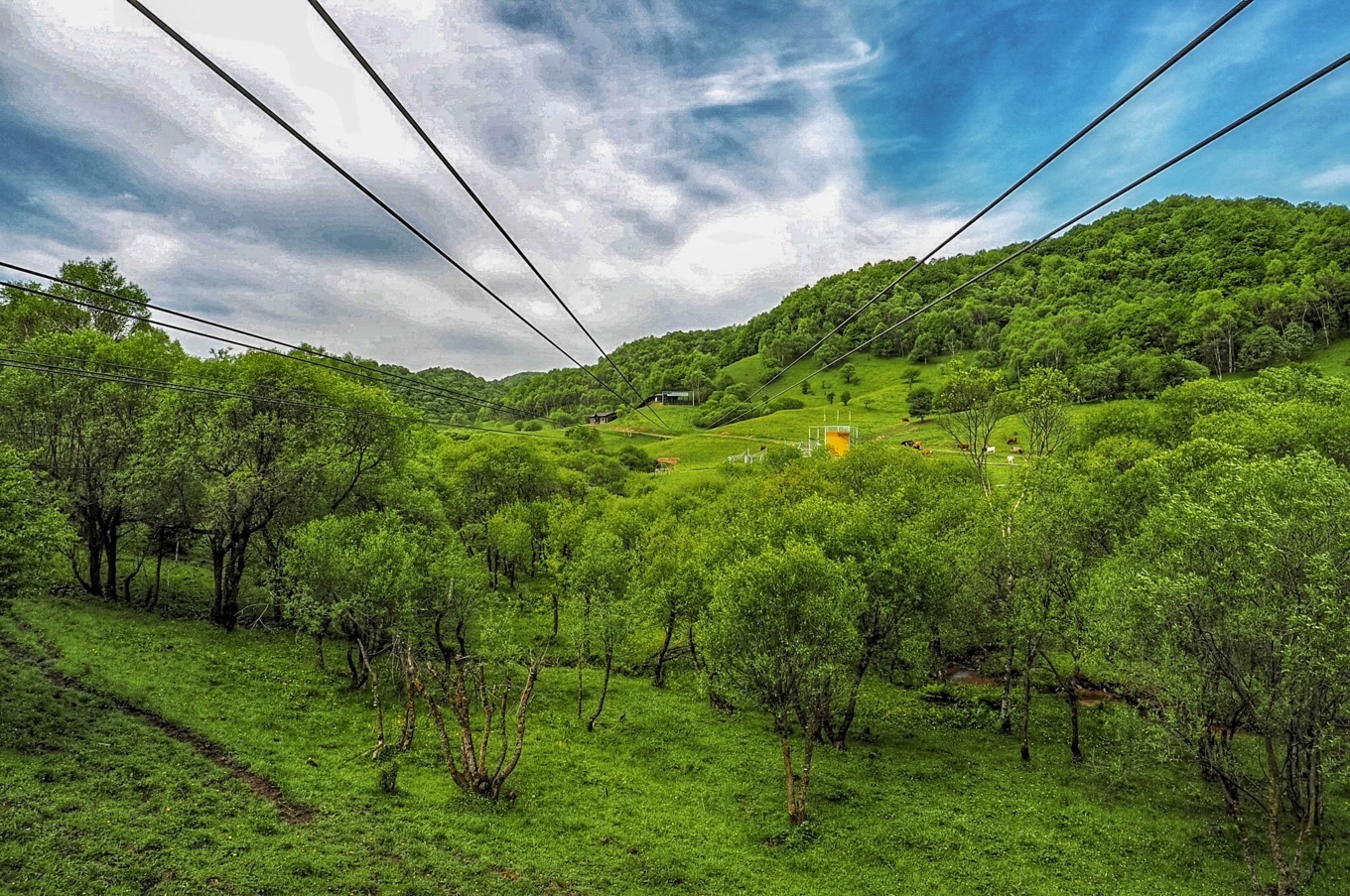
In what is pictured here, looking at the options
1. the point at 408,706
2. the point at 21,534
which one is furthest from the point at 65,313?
the point at 408,706

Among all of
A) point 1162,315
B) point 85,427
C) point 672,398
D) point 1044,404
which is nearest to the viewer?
point 85,427

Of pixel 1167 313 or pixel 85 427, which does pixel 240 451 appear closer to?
pixel 85 427

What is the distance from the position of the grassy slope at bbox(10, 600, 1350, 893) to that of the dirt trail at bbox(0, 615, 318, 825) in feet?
1.48

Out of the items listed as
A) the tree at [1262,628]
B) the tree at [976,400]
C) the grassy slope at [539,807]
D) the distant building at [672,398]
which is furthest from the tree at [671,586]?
the distant building at [672,398]

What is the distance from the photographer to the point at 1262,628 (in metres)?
16.2

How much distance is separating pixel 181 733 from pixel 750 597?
21141 mm

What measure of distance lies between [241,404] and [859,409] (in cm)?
12860

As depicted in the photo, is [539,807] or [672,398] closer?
[539,807]

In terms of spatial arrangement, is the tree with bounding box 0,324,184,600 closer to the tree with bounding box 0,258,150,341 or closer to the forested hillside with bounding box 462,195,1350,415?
A: the tree with bounding box 0,258,150,341

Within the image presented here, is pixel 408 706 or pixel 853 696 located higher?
pixel 408 706

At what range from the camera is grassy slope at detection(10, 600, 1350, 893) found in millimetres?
15672

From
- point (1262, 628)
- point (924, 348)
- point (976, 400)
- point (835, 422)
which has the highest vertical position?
point (924, 348)

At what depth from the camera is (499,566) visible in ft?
201

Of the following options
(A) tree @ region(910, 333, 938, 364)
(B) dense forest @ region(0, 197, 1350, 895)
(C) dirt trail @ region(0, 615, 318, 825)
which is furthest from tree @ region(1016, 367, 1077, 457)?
(A) tree @ region(910, 333, 938, 364)
